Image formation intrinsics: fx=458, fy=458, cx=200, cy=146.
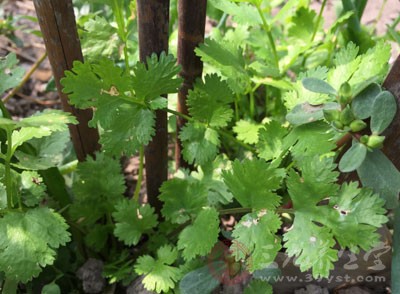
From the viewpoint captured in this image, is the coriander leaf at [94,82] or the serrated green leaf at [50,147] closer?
the coriander leaf at [94,82]

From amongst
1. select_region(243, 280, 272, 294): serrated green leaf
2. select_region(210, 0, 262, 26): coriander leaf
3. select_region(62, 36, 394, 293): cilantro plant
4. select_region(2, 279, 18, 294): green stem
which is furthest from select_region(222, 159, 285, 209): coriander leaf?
select_region(2, 279, 18, 294): green stem

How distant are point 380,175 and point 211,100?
1.30 ft

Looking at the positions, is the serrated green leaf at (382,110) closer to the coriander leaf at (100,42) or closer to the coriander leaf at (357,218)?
the coriander leaf at (357,218)

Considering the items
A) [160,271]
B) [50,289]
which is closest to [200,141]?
[160,271]

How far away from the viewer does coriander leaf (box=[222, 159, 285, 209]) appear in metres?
0.90

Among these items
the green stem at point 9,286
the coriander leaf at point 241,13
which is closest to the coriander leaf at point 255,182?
the coriander leaf at point 241,13

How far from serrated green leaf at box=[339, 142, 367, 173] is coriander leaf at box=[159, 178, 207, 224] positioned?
1.20ft

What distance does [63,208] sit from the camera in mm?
1186

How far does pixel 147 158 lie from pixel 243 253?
0.38m

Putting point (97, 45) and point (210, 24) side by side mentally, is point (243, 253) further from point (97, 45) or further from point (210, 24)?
point (210, 24)

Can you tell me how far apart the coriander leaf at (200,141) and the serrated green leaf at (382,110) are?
1.19 feet

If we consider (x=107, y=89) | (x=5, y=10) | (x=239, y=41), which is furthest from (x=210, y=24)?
(x=107, y=89)

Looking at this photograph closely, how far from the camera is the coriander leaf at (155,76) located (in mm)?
909

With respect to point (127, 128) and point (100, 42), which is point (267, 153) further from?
point (100, 42)
